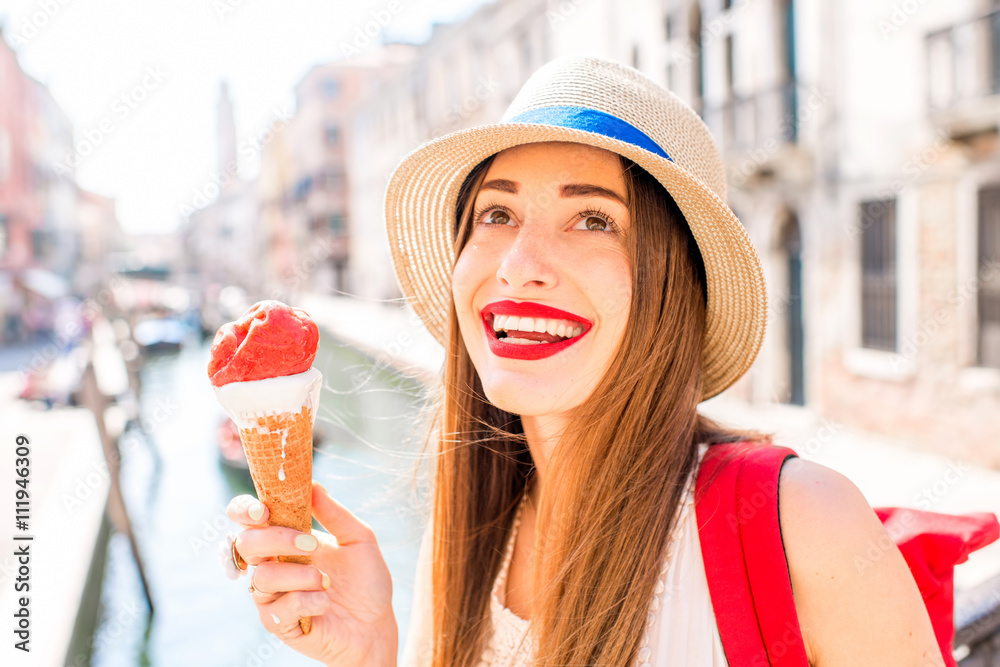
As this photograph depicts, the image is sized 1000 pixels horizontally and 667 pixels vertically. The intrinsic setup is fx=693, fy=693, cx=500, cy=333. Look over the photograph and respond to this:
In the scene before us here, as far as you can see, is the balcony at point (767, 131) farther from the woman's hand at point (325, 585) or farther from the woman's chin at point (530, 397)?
the woman's hand at point (325, 585)

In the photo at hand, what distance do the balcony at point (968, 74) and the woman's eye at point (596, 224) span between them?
7764mm

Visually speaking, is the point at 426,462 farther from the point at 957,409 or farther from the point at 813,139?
the point at 813,139

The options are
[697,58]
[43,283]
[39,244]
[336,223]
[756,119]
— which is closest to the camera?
[756,119]

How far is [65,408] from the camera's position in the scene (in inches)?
495

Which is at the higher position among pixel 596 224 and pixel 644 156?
pixel 644 156

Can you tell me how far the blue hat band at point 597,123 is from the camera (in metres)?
1.37

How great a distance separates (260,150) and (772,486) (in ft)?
252

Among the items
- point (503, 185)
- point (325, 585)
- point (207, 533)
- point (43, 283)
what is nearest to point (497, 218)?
point (503, 185)

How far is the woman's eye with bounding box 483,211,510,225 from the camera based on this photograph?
155cm

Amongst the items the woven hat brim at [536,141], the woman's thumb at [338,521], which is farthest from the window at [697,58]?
the woman's thumb at [338,521]

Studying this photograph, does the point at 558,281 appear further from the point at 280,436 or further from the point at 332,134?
the point at 332,134

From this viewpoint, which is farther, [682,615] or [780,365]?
[780,365]

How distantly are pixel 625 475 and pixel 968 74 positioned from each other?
834cm

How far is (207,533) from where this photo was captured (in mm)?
7762
